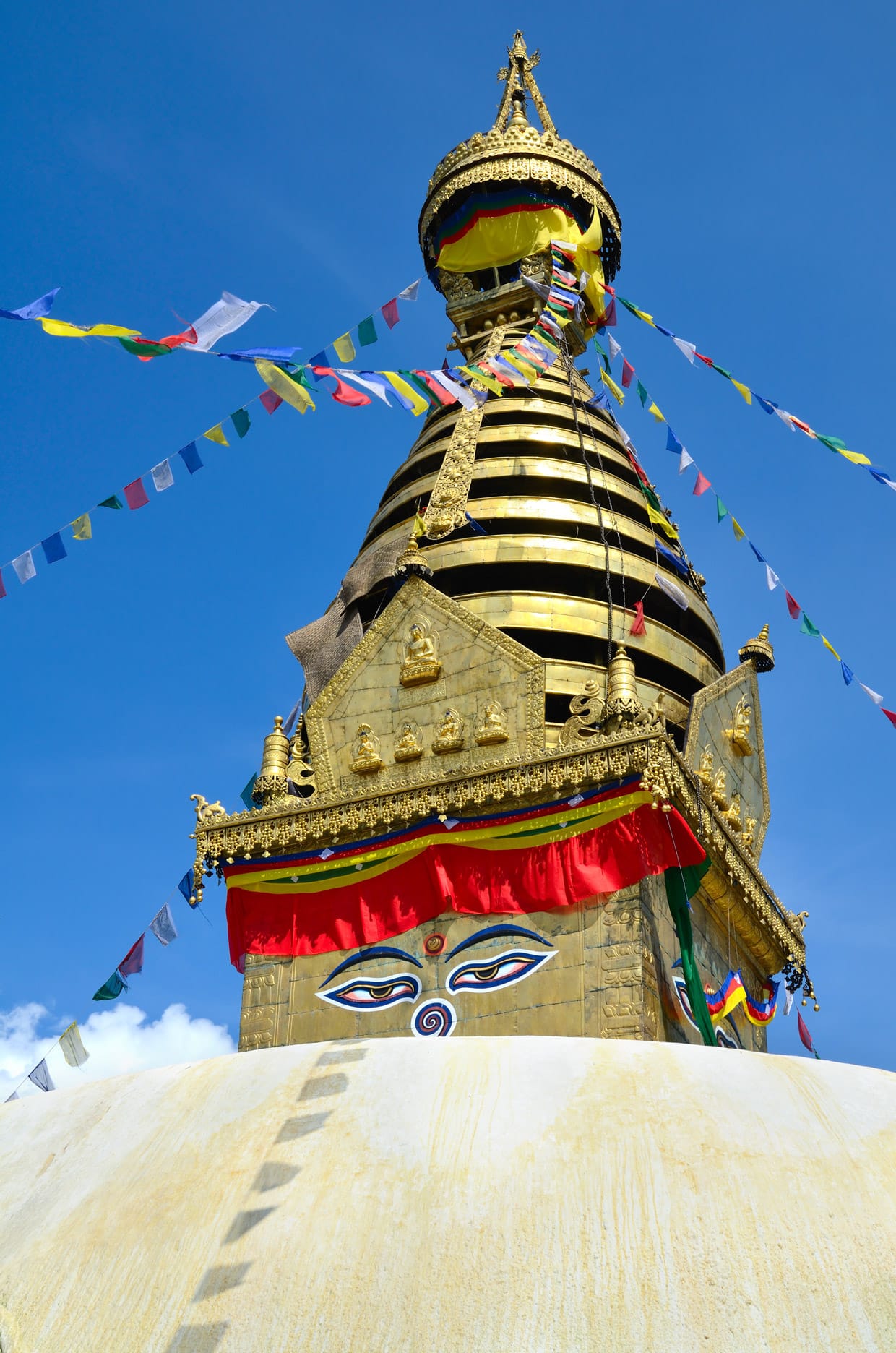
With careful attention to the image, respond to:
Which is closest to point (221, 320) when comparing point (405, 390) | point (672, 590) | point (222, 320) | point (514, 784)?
point (222, 320)

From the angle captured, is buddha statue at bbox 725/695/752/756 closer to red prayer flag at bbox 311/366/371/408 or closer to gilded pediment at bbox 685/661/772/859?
gilded pediment at bbox 685/661/772/859

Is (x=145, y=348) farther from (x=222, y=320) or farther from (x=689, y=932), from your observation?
(x=689, y=932)

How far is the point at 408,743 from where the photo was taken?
13.0m

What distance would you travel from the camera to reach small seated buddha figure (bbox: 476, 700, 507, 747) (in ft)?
41.0

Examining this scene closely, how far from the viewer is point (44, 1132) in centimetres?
734

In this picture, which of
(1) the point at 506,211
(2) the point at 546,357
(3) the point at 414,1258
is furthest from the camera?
(1) the point at 506,211

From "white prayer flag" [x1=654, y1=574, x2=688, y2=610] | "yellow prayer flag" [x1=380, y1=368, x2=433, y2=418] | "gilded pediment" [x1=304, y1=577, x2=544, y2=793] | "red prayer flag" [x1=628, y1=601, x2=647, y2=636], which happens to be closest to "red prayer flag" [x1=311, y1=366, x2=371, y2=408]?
"yellow prayer flag" [x1=380, y1=368, x2=433, y2=418]

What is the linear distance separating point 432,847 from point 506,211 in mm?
11153

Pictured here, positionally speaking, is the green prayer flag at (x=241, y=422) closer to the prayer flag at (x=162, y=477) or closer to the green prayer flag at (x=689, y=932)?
the prayer flag at (x=162, y=477)

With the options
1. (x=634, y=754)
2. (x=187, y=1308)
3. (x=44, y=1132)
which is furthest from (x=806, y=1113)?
(x=634, y=754)

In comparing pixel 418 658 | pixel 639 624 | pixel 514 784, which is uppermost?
pixel 639 624

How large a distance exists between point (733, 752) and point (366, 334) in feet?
18.4

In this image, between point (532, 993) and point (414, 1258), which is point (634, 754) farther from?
point (414, 1258)

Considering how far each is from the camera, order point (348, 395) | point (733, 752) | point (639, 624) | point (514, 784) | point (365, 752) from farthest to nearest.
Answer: point (733, 752), point (639, 624), point (365, 752), point (514, 784), point (348, 395)
